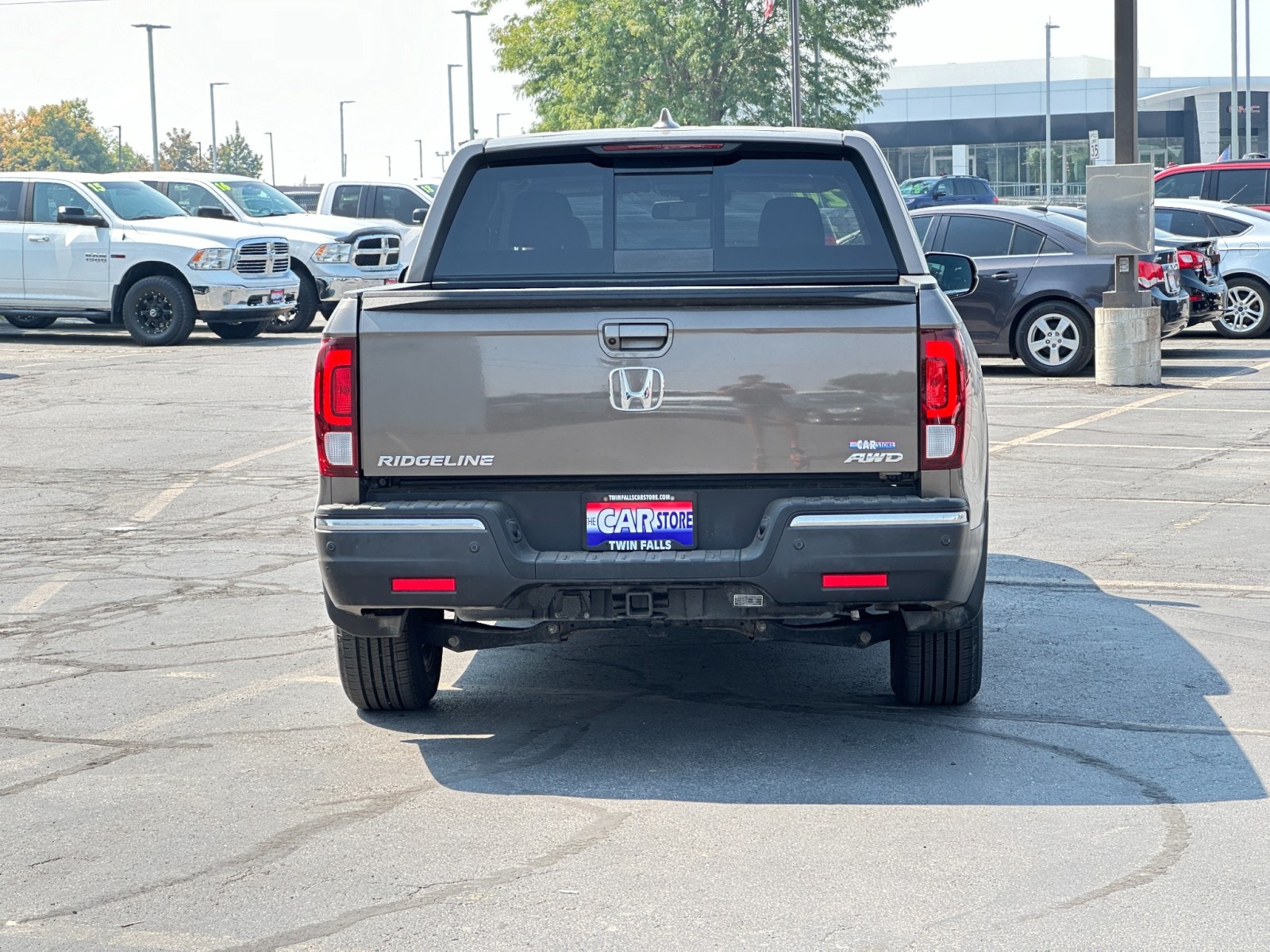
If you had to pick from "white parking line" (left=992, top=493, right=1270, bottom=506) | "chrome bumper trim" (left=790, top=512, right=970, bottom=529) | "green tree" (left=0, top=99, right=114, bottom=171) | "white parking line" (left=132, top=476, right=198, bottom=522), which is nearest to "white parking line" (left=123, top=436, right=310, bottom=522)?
"white parking line" (left=132, top=476, right=198, bottom=522)

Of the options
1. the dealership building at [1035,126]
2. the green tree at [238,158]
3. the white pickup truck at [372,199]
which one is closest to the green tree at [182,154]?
the green tree at [238,158]

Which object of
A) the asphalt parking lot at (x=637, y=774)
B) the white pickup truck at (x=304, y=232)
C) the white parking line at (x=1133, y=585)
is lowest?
the asphalt parking lot at (x=637, y=774)

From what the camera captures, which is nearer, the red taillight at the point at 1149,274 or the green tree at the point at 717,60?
the red taillight at the point at 1149,274

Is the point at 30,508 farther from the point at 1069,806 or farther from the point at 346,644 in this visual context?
the point at 1069,806

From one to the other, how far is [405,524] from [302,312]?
1920 centimetres

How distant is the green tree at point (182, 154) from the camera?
12719 cm

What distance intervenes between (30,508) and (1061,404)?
28.0 feet

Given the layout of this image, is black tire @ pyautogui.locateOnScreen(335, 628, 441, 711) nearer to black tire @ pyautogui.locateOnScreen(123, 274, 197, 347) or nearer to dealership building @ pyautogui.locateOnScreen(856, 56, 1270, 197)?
black tire @ pyautogui.locateOnScreen(123, 274, 197, 347)

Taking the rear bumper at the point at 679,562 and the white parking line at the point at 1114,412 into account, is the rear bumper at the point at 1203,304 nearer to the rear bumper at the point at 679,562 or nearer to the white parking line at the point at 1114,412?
the white parking line at the point at 1114,412

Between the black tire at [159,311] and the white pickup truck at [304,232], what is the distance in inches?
64.9

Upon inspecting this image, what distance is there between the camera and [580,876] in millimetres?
4367

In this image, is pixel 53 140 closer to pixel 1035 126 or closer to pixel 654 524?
pixel 1035 126

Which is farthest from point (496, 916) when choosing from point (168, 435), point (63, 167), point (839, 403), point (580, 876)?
point (63, 167)

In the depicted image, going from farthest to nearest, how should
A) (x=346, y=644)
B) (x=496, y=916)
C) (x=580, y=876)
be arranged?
(x=346, y=644), (x=580, y=876), (x=496, y=916)
